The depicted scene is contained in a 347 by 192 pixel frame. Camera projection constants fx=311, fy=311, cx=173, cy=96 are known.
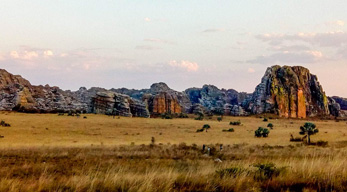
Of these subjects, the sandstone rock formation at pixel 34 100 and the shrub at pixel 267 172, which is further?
the sandstone rock formation at pixel 34 100

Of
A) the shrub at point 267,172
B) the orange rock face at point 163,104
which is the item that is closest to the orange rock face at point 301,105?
the orange rock face at point 163,104

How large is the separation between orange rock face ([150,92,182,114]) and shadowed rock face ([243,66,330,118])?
32065 mm

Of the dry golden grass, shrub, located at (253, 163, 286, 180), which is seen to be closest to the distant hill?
the dry golden grass

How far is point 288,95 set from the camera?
431ft

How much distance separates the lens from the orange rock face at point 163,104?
13088 cm

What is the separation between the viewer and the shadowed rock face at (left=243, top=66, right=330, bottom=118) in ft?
415

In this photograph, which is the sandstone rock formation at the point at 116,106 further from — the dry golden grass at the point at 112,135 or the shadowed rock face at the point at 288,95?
the shadowed rock face at the point at 288,95

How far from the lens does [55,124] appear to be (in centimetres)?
5038

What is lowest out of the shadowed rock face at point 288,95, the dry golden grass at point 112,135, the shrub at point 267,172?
the dry golden grass at point 112,135

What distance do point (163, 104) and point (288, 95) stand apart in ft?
174

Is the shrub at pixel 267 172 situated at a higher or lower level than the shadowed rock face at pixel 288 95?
lower

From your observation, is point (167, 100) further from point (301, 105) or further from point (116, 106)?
point (301, 105)

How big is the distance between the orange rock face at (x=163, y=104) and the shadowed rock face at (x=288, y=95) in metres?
32.1

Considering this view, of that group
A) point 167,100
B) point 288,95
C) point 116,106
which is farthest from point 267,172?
point 288,95
